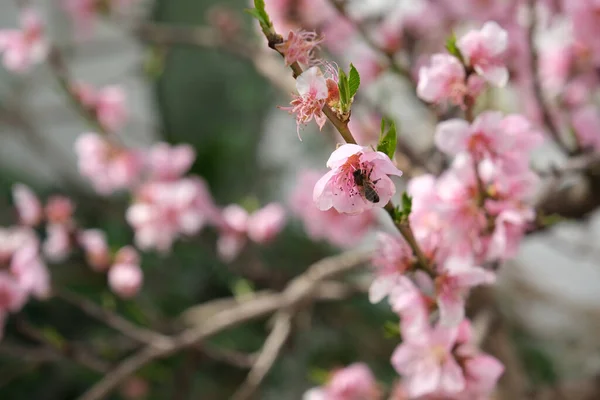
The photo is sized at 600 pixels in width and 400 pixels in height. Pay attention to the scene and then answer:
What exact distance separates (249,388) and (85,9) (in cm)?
72

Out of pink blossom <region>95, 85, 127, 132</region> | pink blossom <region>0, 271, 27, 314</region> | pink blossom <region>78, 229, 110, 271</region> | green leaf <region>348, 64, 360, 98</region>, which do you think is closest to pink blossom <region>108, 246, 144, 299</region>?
pink blossom <region>78, 229, 110, 271</region>

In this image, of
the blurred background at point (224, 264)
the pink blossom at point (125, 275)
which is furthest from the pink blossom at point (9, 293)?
the blurred background at point (224, 264)

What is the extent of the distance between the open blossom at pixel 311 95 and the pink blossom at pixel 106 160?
1.98ft

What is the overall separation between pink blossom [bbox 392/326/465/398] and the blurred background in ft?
1.48

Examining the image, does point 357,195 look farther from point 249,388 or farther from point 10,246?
point 10,246

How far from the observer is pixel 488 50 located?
333 mm

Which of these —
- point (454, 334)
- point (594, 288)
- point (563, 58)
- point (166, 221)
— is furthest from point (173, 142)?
point (594, 288)

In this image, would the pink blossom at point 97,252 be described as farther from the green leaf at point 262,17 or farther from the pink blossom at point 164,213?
the green leaf at point 262,17

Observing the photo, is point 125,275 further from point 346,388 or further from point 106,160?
point 346,388

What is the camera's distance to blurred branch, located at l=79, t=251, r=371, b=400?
22.8 inches

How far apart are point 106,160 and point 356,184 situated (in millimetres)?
628

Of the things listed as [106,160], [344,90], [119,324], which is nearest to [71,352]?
[119,324]

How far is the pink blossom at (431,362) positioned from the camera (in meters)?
0.35

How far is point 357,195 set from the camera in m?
0.26
